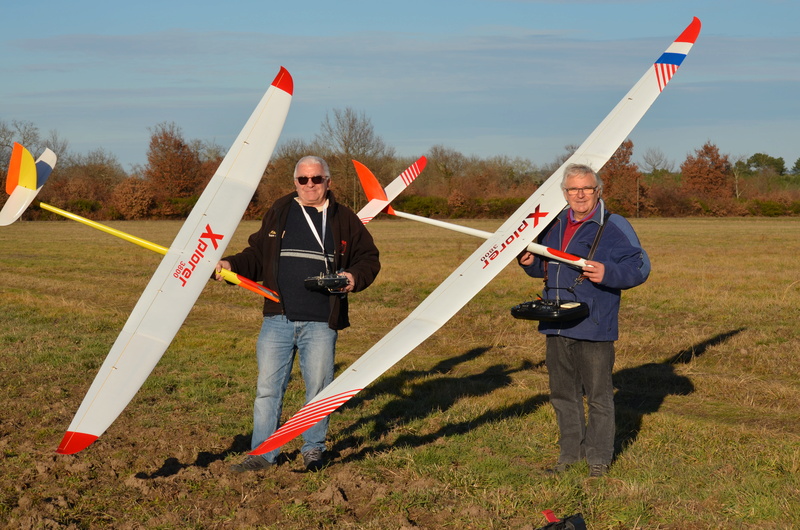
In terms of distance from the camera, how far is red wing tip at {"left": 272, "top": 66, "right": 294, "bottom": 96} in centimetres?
610

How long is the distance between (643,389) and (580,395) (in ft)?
9.87

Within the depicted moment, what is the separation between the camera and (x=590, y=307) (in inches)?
204

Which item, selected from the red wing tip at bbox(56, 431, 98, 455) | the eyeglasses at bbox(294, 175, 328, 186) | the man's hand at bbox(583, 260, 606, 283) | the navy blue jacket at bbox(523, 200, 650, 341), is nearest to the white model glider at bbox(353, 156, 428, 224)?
the eyeglasses at bbox(294, 175, 328, 186)

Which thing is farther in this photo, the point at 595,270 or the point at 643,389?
the point at 643,389

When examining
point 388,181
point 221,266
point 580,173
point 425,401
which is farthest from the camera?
point 388,181

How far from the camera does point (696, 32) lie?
22.3 feet

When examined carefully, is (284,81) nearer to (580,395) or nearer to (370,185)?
(580,395)

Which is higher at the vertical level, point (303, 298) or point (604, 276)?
point (604, 276)

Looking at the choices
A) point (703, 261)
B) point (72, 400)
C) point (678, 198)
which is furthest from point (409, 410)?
point (678, 198)

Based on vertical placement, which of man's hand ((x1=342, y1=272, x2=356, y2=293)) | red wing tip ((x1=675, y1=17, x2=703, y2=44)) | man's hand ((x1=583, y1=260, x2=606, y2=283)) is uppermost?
red wing tip ((x1=675, y1=17, x2=703, y2=44))

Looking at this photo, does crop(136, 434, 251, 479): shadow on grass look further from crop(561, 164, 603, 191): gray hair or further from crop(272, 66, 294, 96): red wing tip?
crop(561, 164, 603, 191): gray hair

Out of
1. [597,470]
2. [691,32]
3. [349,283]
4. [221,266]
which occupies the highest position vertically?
[691,32]

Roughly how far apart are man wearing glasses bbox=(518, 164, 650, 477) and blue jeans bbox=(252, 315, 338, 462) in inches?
62.1

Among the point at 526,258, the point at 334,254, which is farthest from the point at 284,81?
the point at 526,258
